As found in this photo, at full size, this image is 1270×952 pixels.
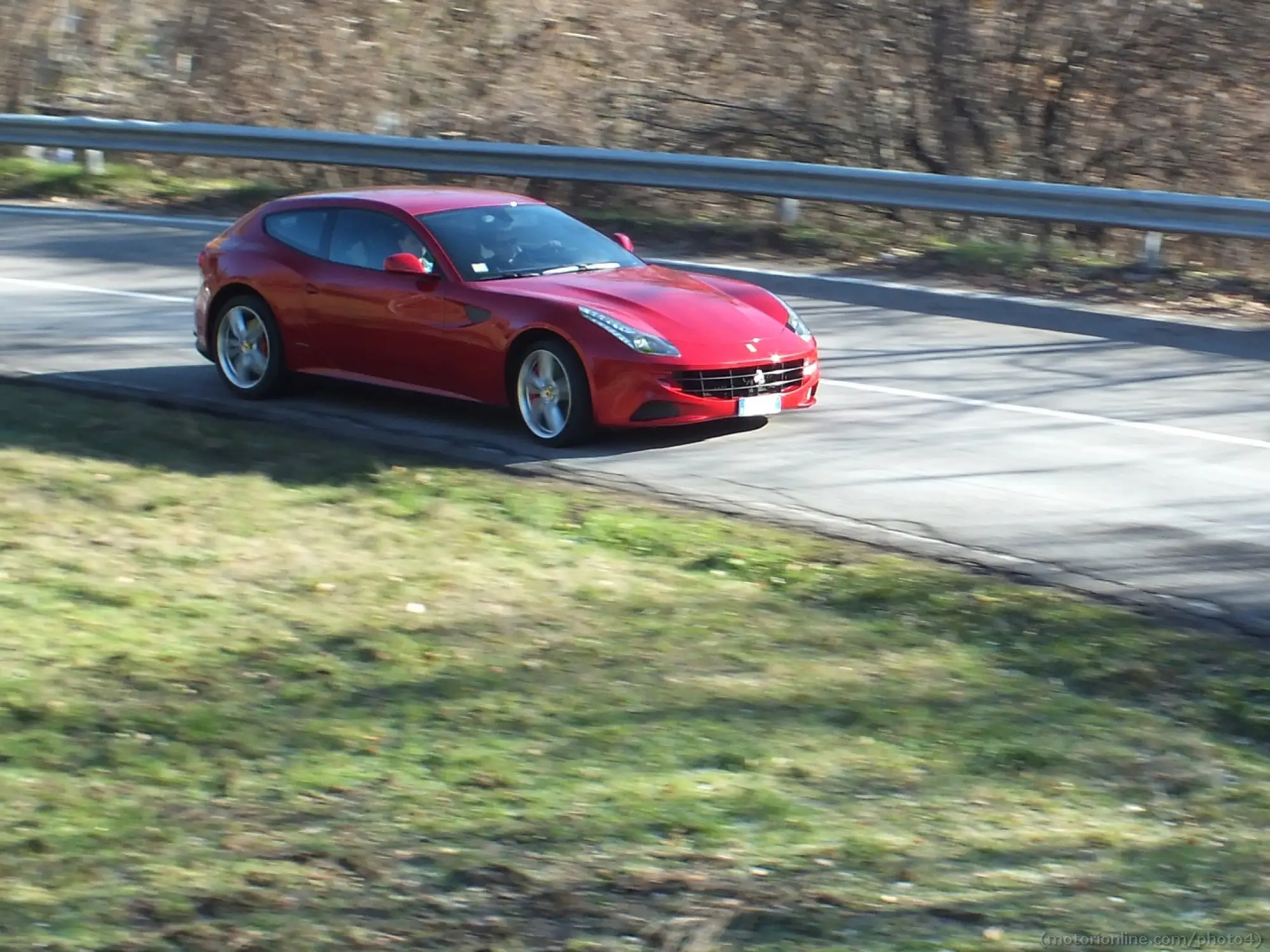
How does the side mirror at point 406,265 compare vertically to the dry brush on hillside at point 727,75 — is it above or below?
below

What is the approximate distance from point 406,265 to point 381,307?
365mm

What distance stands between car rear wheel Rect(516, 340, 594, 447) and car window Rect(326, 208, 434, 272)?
100cm

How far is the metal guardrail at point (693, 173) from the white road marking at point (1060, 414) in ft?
14.5

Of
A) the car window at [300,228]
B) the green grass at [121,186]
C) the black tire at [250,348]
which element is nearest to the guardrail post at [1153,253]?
the car window at [300,228]

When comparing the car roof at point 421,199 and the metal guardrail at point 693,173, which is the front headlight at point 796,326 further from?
the metal guardrail at point 693,173

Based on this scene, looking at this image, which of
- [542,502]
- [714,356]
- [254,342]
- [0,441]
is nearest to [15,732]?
[542,502]

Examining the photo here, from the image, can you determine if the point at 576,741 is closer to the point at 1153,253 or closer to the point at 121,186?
the point at 1153,253

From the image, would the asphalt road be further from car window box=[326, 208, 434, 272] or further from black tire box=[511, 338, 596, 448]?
car window box=[326, 208, 434, 272]

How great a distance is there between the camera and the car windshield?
10.8 meters

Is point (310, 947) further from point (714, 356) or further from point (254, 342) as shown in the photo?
point (254, 342)

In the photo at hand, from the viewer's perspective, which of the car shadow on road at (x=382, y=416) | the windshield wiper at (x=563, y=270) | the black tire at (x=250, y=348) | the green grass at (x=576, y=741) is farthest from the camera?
the black tire at (x=250, y=348)

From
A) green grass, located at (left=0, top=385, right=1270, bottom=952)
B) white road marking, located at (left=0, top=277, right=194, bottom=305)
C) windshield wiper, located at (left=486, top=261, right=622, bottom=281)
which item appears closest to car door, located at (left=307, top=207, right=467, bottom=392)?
windshield wiper, located at (left=486, top=261, right=622, bottom=281)

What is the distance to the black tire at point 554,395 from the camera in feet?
33.1

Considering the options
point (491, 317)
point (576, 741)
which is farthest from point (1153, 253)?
point (576, 741)
